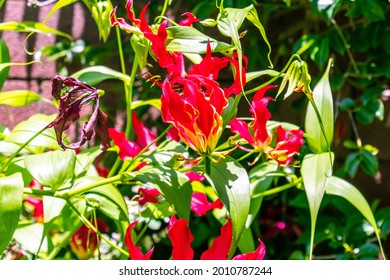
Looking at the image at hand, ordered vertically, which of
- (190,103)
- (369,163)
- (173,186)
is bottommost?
(369,163)

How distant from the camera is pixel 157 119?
6.10ft

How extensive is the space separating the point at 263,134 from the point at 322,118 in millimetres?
78

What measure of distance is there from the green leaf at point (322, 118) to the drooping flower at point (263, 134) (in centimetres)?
2

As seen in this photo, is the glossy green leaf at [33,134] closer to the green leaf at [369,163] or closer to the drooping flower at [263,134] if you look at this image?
the drooping flower at [263,134]

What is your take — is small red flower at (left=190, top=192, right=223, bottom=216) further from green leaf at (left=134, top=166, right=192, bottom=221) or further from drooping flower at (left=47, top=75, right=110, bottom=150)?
drooping flower at (left=47, top=75, right=110, bottom=150)

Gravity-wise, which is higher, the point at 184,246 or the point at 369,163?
the point at 184,246

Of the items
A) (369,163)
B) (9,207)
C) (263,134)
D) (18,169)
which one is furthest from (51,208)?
(369,163)

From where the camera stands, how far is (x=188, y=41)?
0.73 meters

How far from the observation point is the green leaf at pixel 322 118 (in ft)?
2.80

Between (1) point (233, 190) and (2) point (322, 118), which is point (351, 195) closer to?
(2) point (322, 118)

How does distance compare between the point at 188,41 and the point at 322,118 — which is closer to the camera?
the point at 188,41

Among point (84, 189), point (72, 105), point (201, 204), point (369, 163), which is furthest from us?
point (369, 163)

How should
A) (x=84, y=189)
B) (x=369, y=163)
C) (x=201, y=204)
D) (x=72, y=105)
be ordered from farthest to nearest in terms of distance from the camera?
(x=369, y=163) → (x=201, y=204) → (x=84, y=189) → (x=72, y=105)
